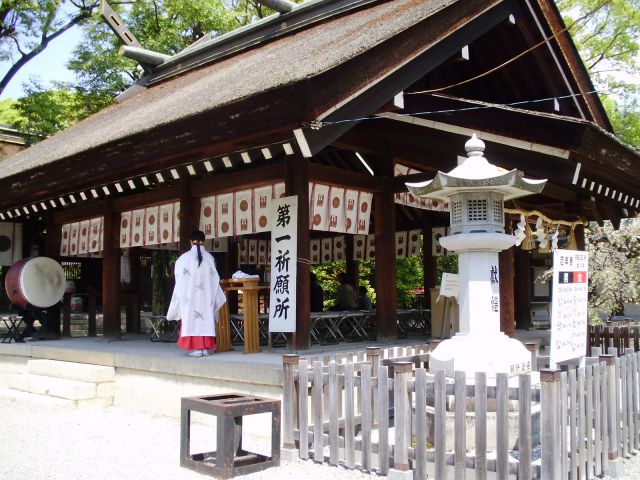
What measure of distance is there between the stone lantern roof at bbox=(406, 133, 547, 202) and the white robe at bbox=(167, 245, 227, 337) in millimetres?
3175

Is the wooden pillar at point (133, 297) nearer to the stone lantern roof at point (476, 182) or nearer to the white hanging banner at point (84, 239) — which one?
the white hanging banner at point (84, 239)

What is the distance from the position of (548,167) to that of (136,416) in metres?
6.67

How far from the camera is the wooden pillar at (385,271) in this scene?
841cm

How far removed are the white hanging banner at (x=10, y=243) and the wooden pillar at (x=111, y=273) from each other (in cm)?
321

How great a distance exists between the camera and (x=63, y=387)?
802 cm

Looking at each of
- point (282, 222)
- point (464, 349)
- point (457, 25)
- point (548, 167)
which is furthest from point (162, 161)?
point (548, 167)

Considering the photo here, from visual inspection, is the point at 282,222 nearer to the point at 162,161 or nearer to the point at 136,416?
the point at 162,161

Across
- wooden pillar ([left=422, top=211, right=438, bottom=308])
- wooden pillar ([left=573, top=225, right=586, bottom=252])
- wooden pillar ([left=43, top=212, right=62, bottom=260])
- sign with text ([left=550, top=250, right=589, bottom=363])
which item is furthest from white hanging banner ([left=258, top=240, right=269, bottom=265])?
sign with text ([left=550, top=250, right=589, bottom=363])

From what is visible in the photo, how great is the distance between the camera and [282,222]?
7.34 m

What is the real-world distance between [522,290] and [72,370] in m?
8.75

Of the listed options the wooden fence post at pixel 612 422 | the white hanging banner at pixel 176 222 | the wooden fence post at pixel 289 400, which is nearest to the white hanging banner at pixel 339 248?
the white hanging banner at pixel 176 222

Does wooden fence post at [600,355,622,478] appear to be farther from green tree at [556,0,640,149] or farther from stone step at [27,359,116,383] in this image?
green tree at [556,0,640,149]

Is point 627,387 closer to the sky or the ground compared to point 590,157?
closer to the ground

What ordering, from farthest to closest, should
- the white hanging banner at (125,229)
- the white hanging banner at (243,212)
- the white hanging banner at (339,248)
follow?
1. the white hanging banner at (339,248)
2. the white hanging banner at (125,229)
3. the white hanging banner at (243,212)
